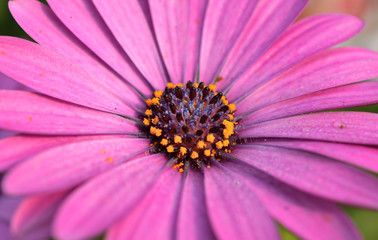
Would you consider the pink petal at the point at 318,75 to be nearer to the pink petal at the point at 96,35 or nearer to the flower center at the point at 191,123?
the flower center at the point at 191,123

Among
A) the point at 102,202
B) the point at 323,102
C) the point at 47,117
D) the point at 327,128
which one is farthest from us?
the point at 323,102

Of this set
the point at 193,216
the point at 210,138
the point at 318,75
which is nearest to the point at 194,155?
the point at 210,138

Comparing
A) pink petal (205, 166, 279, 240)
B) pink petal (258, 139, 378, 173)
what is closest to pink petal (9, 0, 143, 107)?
pink petal (205, 166, 279, 240)

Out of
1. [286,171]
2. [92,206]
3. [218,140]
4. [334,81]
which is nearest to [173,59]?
[218,140]

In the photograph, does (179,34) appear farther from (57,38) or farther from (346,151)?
(346,151)

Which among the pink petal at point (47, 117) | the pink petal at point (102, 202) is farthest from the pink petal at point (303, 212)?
the pink petal at point (47, 117)

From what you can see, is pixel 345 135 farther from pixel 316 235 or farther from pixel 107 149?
pixel 107 149

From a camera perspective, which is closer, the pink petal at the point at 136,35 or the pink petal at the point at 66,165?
the pink petal at the point at 66,165
